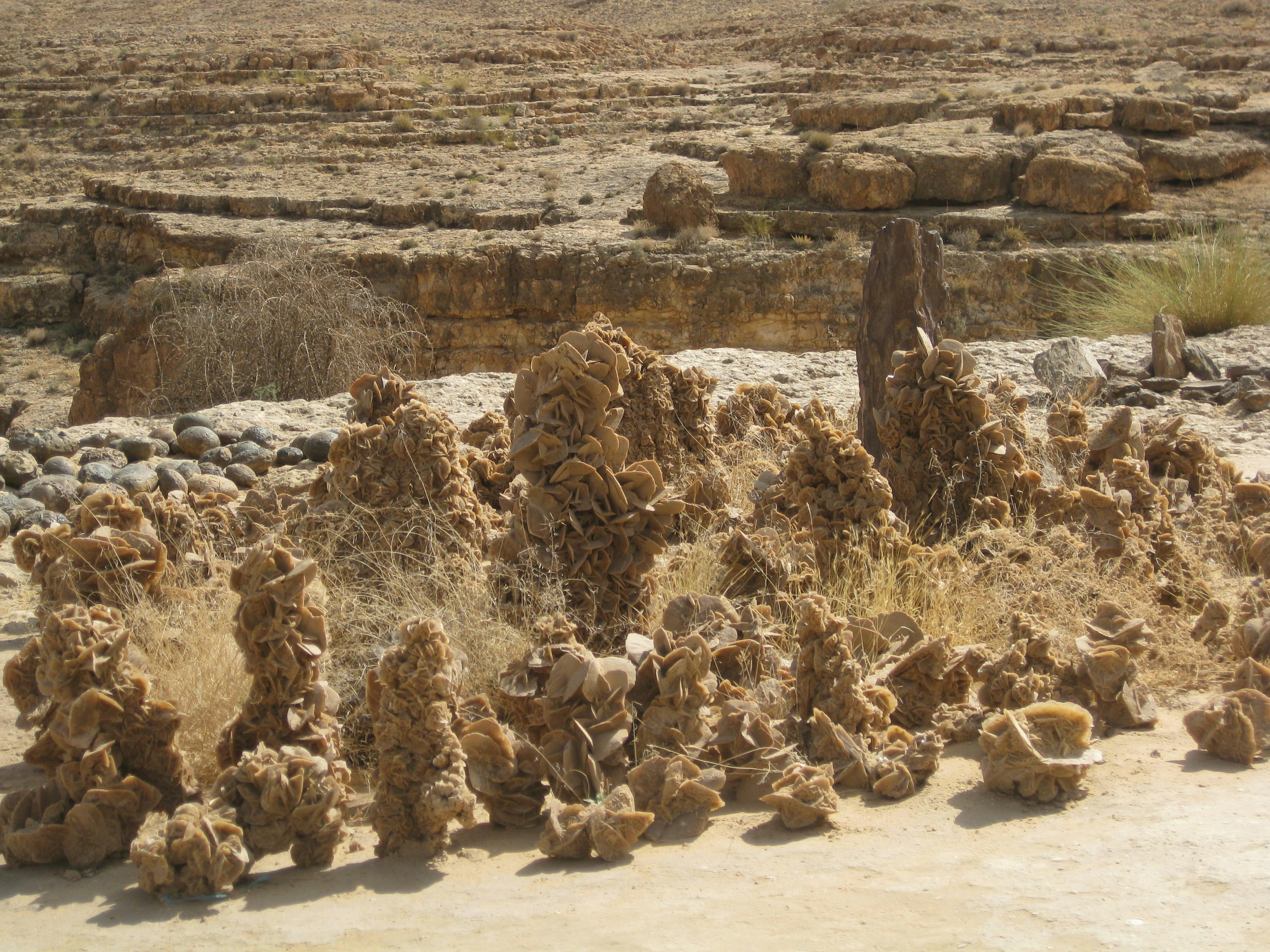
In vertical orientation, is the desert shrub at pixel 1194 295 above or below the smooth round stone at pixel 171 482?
above

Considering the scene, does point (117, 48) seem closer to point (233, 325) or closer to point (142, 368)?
point (142, 368)

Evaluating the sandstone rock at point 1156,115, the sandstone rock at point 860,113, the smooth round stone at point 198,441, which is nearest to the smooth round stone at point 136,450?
the smooth round stone at point 198,441

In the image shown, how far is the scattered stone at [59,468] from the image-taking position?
18.1ft

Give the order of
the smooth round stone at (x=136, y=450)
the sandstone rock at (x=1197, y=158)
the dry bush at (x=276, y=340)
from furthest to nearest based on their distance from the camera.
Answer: the sandstone rock at (x=1197, y=158) → the dry bush at (x=276, y=340) → the smooth round stone at (x=136, y=450)

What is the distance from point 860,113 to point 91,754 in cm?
2184

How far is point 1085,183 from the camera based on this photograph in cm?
1766

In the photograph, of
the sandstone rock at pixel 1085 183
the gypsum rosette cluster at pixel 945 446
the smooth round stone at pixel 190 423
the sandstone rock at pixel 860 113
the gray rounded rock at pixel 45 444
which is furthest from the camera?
the sandstone rock at pixel 860 113

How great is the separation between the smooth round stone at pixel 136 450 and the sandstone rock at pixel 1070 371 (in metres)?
4.82

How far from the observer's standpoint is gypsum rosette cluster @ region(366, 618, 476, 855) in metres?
2.29

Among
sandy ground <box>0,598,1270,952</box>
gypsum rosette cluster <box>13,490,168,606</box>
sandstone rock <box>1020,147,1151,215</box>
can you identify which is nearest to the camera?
sandy ground <box>0,598,1270,952</box>

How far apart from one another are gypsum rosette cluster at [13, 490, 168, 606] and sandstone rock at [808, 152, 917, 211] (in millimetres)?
16087

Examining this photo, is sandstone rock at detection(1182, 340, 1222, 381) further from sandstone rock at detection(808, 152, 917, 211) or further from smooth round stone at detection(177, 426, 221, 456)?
sandstone rock at detection(808, 152, 917, 211)

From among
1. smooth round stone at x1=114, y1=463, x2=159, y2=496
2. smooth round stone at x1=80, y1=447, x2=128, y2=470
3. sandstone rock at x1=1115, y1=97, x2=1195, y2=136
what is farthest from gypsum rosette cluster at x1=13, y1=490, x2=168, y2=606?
sandstone rock at x1=1115, y1=97, x2=1195, y2=136

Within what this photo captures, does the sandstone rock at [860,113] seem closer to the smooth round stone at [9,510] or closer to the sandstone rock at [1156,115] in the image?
the sandstone rock at [1156,115]
